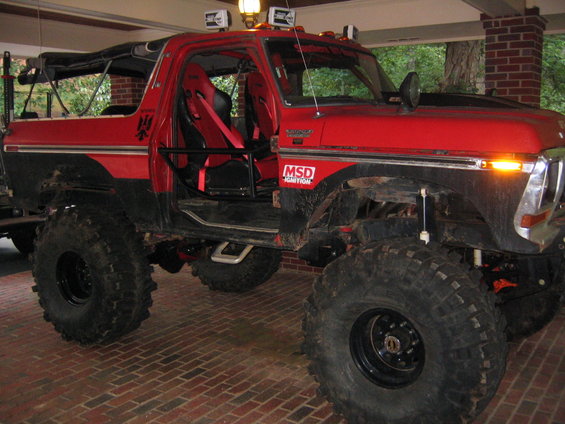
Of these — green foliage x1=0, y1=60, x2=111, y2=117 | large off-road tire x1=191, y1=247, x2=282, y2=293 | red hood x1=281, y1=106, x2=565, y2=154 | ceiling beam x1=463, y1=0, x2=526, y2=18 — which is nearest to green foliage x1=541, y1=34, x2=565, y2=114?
ceiling beam x1=463, y1=0, x2=526, y2=18

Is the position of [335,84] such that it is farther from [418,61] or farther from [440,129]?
[418,61]

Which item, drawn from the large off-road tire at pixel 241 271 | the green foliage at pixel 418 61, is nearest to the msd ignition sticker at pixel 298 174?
the large off-road tire at pixel 241 271

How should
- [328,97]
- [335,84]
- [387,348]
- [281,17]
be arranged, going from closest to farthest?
1. [387,348]
2. [328,97]
3. [281,17]
4. [335,84]

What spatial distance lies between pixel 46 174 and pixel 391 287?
346 centimetres

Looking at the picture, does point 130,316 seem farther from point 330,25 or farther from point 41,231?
point 330,25

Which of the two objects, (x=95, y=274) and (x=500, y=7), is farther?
(x=500, y=7)

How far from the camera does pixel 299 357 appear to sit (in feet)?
16.0

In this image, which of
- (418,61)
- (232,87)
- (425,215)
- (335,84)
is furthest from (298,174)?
(418,61)

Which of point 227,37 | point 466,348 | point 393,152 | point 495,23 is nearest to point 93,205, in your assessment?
point 227,37

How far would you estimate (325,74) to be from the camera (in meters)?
4.75

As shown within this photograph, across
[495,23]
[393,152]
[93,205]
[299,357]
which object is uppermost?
[495,23]

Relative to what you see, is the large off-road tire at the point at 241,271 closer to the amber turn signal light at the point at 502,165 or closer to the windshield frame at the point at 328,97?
the windshield frame at the point at 328,97

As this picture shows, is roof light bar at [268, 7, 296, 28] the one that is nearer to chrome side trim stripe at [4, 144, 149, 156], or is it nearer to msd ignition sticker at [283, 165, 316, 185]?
msd ignition sticker at [283, 165, 316, 185]

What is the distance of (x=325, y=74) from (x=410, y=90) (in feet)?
4.27
